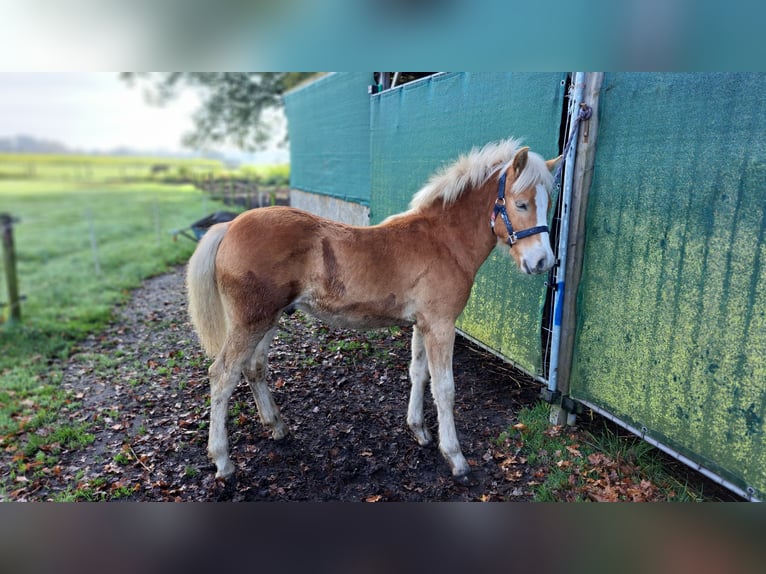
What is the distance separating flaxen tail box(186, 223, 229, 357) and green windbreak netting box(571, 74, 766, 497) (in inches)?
81.4

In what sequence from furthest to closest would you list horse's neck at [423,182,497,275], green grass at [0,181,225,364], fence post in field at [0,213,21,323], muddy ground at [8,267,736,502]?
fence post in field at [0,213,21,323], green grass at [0,181,225,364], horse's neck at [423,182,497,275], muddy ground at [8,267,736,502]

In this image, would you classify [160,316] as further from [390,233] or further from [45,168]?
[390,233]

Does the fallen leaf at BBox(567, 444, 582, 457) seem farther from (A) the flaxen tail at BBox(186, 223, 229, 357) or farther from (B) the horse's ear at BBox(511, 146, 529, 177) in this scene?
(A) the flaxen tail at BBox(186, 223, 229, 357)

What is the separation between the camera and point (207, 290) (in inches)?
85.0

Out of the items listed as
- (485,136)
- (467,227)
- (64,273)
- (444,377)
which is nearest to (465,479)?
(444,377)

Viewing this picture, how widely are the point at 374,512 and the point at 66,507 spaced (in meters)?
1.27

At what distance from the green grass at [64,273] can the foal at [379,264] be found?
735mm

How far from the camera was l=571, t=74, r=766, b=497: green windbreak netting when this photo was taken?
4.94 feet

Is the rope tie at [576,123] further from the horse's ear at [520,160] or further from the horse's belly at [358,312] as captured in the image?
the horse's belly at [358,312]

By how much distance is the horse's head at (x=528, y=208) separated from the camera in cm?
190

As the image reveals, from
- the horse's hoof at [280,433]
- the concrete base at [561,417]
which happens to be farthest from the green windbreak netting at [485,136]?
the horse's hoof at [280,433]

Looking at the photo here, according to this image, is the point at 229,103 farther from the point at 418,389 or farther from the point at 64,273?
the point at 64,273

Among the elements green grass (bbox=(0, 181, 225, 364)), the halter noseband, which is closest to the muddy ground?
green grass (bbox=(0, 181, 225, 364))

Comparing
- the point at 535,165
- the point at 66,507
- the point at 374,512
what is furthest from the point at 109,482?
the point at 535,165
